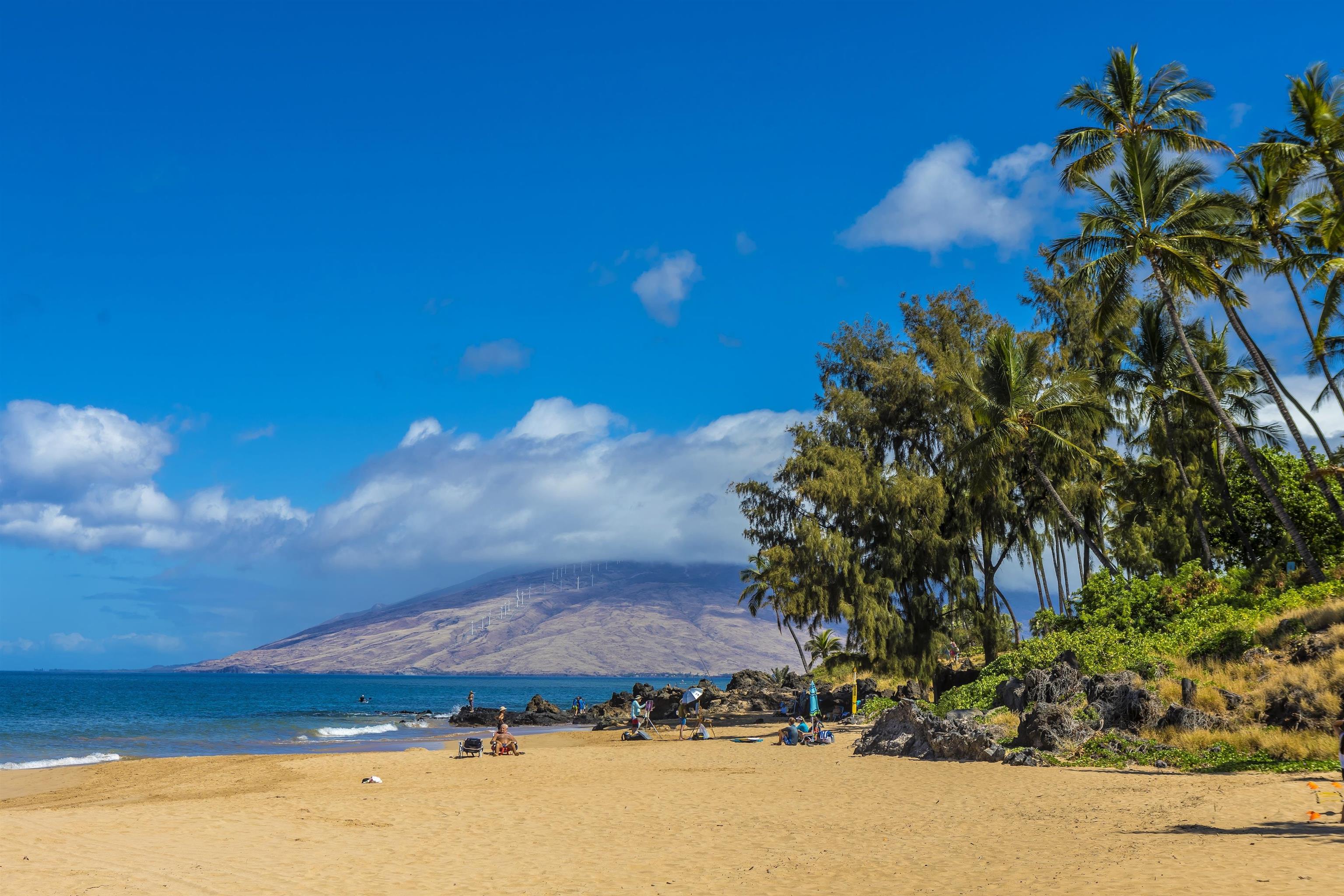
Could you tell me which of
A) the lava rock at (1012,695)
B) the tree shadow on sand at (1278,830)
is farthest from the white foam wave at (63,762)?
the tree shadow on sand at (1278,830)

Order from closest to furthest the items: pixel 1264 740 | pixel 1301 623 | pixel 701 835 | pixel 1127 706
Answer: pixel 701 835 < pixel 1264 740 < pixel 1127 706 < pixel 1301 623

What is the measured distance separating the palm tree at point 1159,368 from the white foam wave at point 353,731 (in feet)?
119

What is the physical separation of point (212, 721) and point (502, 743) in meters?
33.6

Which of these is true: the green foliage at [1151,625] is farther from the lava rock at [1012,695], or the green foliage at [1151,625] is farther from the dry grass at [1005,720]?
the dry grass at [1005,720]

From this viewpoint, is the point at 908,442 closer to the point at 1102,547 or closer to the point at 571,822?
the point at 1102,547

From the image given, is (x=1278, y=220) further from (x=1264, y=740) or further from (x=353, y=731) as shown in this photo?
(x=353, y=731)

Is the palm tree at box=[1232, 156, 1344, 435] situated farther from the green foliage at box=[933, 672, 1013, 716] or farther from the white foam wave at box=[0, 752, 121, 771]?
the white foam wave at box=[0, 752, 121, 771]

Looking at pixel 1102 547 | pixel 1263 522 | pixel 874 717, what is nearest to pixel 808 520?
pixel 874 717

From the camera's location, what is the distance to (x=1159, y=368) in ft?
107

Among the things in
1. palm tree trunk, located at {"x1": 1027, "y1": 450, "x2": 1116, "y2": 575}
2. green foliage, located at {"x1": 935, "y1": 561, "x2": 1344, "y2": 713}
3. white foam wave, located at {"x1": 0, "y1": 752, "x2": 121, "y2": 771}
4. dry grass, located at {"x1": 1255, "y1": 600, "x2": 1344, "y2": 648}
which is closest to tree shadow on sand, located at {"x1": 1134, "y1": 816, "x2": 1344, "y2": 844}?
dry grass, located at {"x1": 1255, "y1": 600, "x2": 1344, "y2": 648}

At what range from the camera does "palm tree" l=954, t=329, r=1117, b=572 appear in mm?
30156

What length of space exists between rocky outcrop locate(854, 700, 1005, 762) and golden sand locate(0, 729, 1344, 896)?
69 centimetres

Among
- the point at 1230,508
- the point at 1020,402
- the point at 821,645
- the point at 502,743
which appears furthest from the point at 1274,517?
the point at 821,645

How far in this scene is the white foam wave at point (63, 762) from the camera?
27250mm
